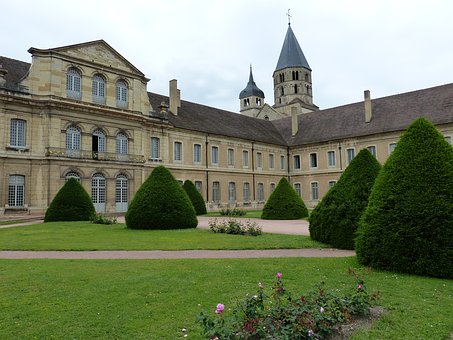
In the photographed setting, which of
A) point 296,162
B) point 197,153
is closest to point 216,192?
point 197,153

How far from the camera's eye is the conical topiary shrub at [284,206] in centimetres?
1980

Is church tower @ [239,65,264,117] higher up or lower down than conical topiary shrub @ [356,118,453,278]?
higher up

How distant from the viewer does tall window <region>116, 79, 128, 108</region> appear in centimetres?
2669

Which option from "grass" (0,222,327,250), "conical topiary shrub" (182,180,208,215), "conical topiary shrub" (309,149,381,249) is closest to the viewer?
"conical topiary shrub" (309,149,381,249)

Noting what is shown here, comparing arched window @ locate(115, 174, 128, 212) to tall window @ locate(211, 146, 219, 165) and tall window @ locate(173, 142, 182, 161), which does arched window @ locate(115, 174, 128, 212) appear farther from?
tall window @ locate(211, 146, 219, 165)

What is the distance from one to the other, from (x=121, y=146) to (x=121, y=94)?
12.3ft

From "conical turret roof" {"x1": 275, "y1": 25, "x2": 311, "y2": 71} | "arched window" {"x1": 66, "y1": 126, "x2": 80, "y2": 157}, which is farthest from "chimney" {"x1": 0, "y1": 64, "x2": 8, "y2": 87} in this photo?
"conical turret roof" {"x1": 275, "y1": 25, "x2": 311, "y2": 71}

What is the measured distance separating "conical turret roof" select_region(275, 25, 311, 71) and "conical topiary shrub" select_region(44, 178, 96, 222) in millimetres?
50674

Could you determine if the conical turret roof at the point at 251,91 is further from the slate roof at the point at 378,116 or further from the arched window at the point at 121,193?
the arched window at the point at 121,193

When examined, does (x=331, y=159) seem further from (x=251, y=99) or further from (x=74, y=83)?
(x=251, y=99)

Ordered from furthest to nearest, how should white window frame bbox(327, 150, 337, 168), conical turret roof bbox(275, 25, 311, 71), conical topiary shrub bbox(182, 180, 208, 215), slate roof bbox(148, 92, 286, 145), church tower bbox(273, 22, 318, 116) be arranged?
1. conical turret roof bbox(275, 25, 311, 71)
2. church tower bbox(273, 22, 318, 116)
3. white window frame bbox(327, 150, 337, 168)
4. slate roof bbox(148, 92, 286, 145)
5. conical topiary shrub bbox(182, 180, 208, 215)

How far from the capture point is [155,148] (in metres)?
28.7

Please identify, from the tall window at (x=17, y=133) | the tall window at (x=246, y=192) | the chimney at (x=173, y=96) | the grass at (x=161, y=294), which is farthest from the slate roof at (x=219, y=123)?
the grass at (x=161, y=294)

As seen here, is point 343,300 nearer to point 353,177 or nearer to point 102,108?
point 353,177
